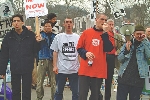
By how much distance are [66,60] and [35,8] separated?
4.04 ft

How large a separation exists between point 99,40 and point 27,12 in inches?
73.4

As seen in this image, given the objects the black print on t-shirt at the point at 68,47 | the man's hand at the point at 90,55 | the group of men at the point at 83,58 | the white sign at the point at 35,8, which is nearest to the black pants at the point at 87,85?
the group of men at the point at 83,58

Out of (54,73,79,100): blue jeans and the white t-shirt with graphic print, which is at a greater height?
the white t-shirt with graphic print

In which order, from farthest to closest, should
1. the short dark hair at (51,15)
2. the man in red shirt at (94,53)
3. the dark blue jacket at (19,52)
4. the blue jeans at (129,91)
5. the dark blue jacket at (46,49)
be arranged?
the short dark hair at (51,15), the dark blue jacket at (46,49), the dark blue jacket at (19,52), the blue jeans at (129,91), the man in red shirt at (94,53)

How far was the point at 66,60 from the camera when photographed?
6.98m

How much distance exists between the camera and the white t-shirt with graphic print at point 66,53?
22.8 feet

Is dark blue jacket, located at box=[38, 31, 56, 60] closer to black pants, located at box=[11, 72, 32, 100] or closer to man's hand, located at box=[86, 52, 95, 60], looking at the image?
black pants, located at box=[11, 72, 32, 100]

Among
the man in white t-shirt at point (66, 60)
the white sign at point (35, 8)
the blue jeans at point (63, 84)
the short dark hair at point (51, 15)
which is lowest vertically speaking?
the blue jeans at point (63, 84)

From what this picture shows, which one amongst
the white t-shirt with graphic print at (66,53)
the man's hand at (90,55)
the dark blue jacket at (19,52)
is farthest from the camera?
the white t-shirt with graphic print at (66,53)

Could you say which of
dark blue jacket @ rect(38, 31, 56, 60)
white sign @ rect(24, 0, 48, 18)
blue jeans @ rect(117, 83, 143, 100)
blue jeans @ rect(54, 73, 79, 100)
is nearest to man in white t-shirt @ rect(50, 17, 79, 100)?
blue jeans @ rect(54, 73, 79, 100)

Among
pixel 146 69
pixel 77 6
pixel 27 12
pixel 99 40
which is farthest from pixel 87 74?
pixel 77 6

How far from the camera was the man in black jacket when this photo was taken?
6480 mm

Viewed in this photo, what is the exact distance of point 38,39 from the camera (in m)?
6.43

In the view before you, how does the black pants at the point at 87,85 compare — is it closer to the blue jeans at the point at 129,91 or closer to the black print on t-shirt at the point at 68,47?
the blue jeans at the point at 129,91
